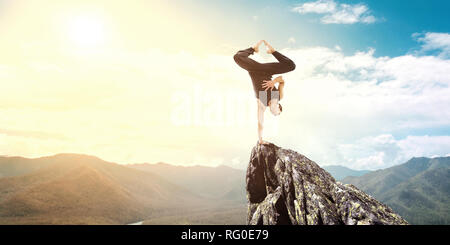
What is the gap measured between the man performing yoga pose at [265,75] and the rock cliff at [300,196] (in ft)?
Answer: 10.1

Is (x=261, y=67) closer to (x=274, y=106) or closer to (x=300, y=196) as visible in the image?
(x=274, y=106)

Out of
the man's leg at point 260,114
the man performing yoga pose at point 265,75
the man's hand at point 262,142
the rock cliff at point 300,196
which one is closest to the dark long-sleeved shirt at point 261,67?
the man performing yoga pose at point 265,75

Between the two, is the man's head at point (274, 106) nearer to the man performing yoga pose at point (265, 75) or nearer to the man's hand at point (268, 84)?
the man performing yoga pose at point (265, 75)

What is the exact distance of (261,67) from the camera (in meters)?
12.3

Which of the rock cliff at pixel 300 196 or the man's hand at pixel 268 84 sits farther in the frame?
the man's hand at pixel 268 84

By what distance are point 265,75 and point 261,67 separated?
53 centimetres

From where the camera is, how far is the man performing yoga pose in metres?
11.9

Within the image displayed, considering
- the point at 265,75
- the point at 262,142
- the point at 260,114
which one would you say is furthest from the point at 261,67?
the point at 262,142

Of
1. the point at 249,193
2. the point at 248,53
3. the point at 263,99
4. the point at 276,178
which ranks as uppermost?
the point at 248,53

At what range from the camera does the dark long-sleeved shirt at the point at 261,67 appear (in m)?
11.8
